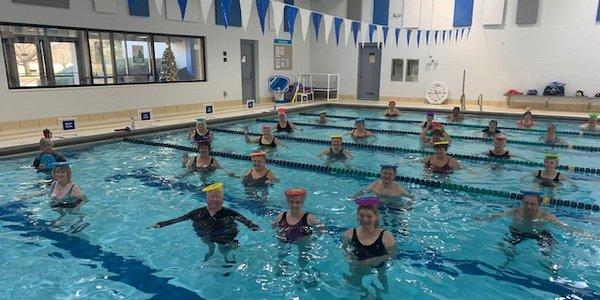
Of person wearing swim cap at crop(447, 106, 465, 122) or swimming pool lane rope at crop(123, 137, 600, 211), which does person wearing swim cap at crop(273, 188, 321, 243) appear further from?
person wearing swim cap at crop(447, 106, 465, 122)

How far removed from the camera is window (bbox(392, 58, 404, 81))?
17719mm

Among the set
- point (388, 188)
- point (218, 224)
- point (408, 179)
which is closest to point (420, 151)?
point (408, 179)

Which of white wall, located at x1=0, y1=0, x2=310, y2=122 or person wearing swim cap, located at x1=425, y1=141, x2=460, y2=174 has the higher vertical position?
white wall, located at x1=0, y1=0, x2=310, y2=122

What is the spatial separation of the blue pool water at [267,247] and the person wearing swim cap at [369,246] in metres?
0.08

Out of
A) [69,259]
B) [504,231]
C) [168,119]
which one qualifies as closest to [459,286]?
[504,231]

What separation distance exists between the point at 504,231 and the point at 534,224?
0.33 metres

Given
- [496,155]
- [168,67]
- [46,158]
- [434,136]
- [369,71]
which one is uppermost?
[168,67]

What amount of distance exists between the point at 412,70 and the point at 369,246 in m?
14.7

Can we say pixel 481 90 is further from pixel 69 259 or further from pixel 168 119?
pixel 69 259

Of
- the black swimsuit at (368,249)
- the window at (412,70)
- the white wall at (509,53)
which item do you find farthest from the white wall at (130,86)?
the black swimsuit at (368,249)

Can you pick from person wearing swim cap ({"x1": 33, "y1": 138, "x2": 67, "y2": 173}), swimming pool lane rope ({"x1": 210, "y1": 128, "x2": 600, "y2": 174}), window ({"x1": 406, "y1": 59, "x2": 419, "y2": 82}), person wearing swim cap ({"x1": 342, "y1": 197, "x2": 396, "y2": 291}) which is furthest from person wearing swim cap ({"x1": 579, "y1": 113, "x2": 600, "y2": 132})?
person wearing swim cap ({"x1": 33, "y1": 138, "x2": 67, "y2": 173})

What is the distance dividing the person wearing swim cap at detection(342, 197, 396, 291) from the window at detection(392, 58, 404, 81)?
14693 millimetres

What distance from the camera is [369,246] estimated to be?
3885mm

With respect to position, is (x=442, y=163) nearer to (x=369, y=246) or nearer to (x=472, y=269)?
(x=472, y=269)
